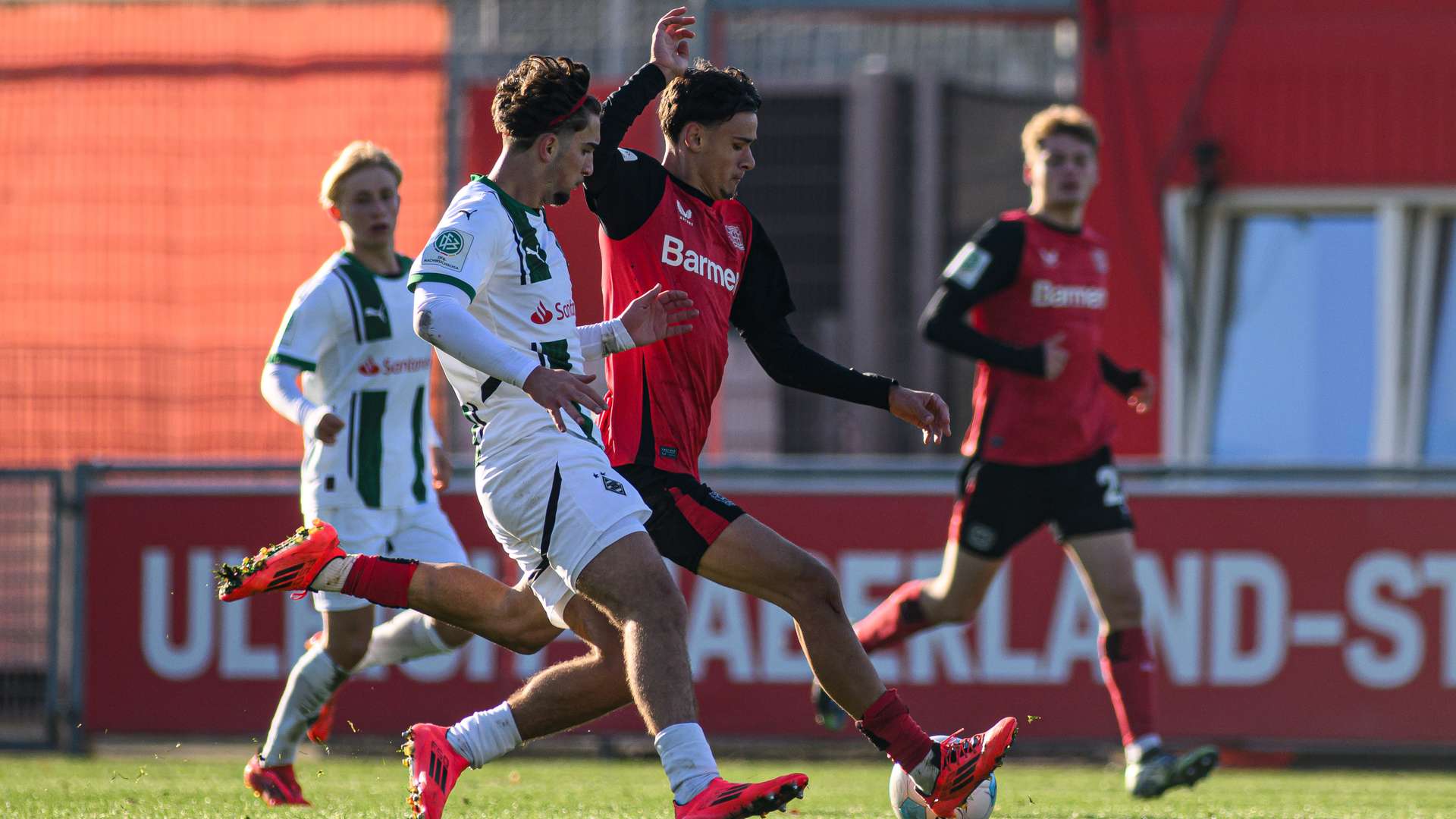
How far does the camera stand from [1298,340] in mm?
13406

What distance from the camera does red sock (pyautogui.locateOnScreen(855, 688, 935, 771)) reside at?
5770 millimetres

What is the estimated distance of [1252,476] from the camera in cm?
979

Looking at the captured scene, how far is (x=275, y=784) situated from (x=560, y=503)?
236cm

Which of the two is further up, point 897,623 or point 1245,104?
point 1245,104

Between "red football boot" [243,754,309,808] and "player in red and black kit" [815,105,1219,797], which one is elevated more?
"player in red and black kit" [815,105,1219,797]

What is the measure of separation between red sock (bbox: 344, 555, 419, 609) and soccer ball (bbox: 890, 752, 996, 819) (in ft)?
4.81

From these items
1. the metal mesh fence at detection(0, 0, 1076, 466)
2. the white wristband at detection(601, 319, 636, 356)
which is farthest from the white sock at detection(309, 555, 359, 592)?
the metal mesh fence at detection(0, 0, 1076, 466)

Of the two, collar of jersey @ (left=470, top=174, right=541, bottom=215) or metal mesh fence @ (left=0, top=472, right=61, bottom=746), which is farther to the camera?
metal mesh fence @ (left=0, top=472, right=61, bottom=746)

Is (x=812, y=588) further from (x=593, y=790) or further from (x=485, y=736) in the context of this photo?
(x=593, y=790)

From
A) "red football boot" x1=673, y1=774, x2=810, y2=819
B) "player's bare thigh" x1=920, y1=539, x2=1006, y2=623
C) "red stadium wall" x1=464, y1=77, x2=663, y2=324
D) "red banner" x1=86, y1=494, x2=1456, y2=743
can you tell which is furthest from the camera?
"red stadium wall" x1=464, y1=77, x2=663, y2=324

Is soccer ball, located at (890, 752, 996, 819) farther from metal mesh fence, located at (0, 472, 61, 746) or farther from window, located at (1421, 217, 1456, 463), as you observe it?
window, located at (1421, 217, 1456, 463)

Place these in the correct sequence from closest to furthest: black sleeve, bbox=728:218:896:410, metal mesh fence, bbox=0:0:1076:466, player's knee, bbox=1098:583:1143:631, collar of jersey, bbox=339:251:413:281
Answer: black sleeve, bbox=728:218:896:410 → collar of jersey, bbox=339:251:413:281 → player's knee, bbox=1098:583:1143:631 → metal mesh fence, bbox=0:0:1076:466

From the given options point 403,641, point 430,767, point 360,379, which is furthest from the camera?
point 403,641

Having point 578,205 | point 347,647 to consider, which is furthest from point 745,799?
point 578,205
